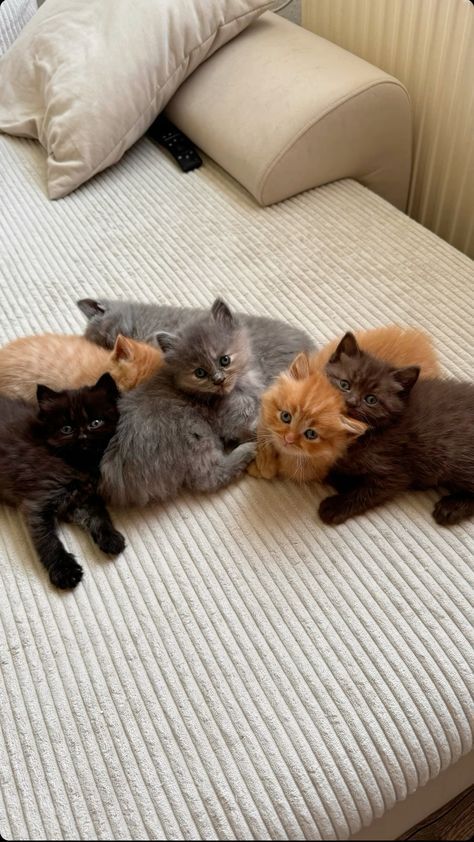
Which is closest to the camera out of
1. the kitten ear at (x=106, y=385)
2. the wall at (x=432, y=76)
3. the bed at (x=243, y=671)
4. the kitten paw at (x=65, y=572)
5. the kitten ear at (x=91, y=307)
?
the bed at (x=243, y=671)

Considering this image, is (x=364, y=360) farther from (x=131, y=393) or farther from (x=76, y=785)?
(x=76, y=785)

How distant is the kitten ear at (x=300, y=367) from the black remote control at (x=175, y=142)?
0.97m

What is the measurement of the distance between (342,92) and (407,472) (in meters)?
0.97

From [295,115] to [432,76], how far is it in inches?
14.5

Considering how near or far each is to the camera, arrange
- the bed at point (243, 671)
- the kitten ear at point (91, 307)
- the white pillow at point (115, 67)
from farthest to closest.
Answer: the white pillow at point (115, 67) → the kitten ear at point (91, 307) → the bed at point (243, 671)

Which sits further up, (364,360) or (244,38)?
(244,38)

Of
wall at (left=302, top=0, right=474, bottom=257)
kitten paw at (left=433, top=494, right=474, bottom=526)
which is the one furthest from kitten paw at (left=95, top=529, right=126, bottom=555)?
wall at (left=302, top=0, right=474, bottom=257)

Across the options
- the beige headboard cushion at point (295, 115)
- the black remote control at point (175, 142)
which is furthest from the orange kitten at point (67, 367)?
the black remote control at point (175, 142)

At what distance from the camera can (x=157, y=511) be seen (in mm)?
1082

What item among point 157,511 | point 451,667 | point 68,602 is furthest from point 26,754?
point 451,667

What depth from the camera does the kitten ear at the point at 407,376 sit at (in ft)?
3.31

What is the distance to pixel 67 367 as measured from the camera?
3.92ft

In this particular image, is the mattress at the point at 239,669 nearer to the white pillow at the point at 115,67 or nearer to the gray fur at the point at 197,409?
the gray fur at the point at 197,409

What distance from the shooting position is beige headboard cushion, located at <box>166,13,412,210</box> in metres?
1.58
